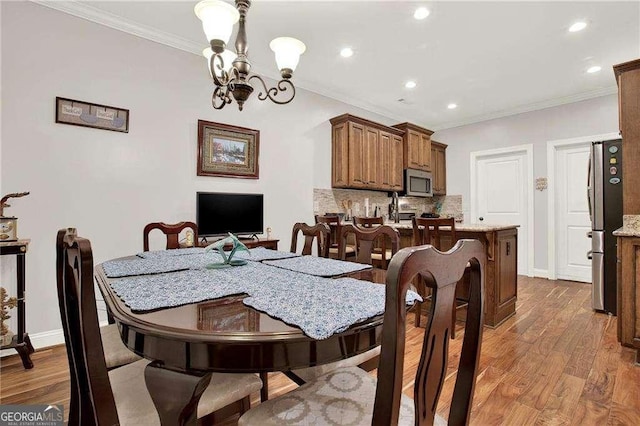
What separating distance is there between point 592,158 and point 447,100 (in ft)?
7.46

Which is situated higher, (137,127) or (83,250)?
(137,127)

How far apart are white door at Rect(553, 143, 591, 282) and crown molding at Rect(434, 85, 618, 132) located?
684 mm

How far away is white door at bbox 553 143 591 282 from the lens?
4.70 metres

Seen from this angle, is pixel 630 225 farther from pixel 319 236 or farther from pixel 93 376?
pixel 93 376

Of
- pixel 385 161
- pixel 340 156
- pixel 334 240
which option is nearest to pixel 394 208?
pixel 385 161

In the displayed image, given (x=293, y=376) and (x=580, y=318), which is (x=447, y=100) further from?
(x=293, y=376)

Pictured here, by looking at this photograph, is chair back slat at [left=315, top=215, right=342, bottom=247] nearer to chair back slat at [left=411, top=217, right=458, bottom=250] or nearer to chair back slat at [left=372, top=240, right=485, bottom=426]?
chair back slat at [left=411, top=217, right=458, bottom=250]

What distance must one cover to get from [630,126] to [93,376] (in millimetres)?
3655

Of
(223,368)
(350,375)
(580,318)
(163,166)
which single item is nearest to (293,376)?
(350,375)

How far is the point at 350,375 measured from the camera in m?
1.11

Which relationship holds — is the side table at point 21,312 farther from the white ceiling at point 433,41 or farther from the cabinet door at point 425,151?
the cabinet door at point 425,151

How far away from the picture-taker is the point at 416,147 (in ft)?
17.8

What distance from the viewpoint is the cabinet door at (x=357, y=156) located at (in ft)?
14.6

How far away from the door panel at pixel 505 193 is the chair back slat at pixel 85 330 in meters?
5.86
